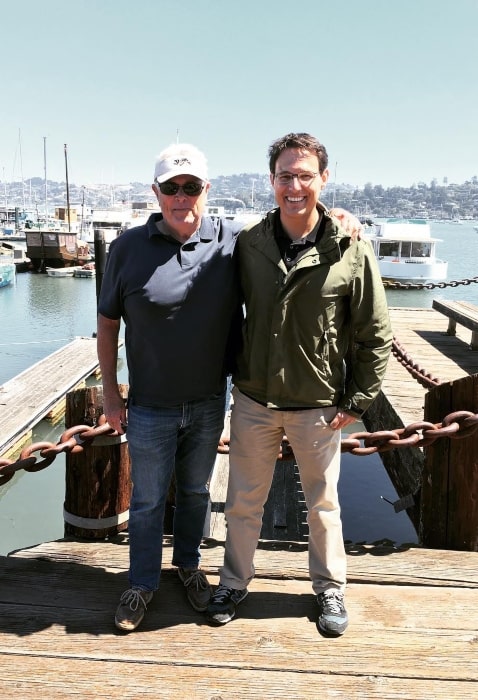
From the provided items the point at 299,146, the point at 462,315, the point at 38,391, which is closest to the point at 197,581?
the point at 299,146

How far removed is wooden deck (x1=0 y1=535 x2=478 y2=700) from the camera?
208 centimetres

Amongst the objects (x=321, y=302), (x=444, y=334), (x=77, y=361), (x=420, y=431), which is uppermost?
(x=321, y=302)

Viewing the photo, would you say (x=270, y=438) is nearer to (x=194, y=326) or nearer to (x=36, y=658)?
(x=194, y=326)

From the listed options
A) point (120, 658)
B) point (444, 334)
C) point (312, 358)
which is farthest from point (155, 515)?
point (444, 334)

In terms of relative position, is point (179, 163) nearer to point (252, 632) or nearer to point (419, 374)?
point (252, 632)

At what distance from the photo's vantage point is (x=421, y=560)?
288 cm

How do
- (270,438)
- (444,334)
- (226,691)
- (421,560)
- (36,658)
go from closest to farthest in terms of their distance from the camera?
(226,691), (36,658), (270,438), (421,560), (444,334)

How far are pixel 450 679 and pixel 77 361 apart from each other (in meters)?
13.2

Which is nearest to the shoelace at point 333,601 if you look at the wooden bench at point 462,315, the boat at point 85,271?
the wooden bench at point 462,315

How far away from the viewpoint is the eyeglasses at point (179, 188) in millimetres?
2273

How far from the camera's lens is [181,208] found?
229 centimetres

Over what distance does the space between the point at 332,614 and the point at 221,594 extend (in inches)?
17.6

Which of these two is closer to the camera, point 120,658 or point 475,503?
point 120,658

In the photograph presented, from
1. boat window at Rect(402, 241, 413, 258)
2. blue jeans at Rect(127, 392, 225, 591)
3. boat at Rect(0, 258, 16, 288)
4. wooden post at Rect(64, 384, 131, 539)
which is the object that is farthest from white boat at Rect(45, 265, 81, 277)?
blue jeans at Rect(127, 392, 225, 591)
